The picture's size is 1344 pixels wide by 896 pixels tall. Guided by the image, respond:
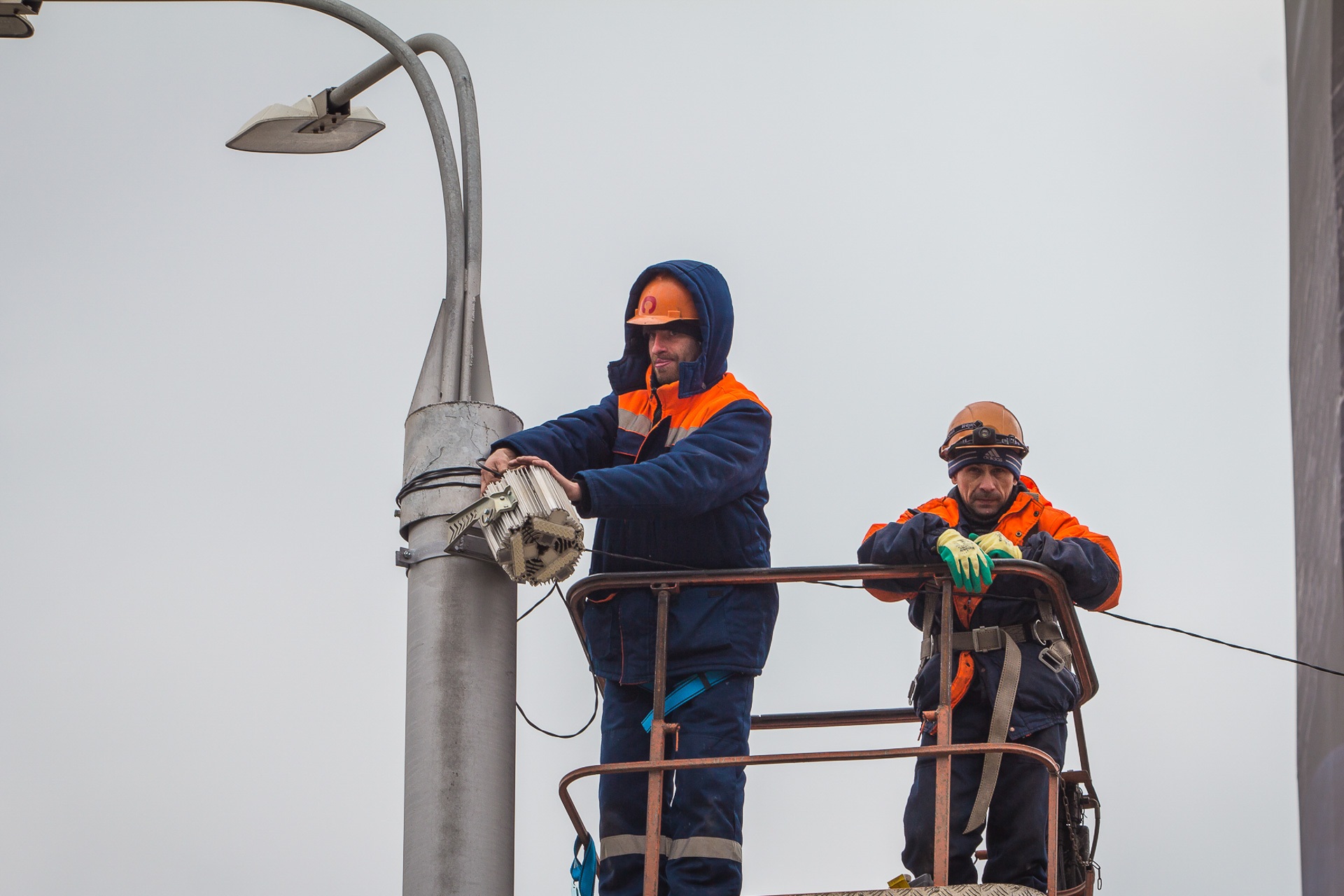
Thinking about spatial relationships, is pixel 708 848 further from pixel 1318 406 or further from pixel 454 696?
pixel 1318 406

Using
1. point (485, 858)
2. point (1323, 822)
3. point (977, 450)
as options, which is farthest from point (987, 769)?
point (1323, 822)

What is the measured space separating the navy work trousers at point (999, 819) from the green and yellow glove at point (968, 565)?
0.79m

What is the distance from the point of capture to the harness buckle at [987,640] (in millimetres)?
6211

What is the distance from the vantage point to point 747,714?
5816 millimetres

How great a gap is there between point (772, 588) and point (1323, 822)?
425 centimetres

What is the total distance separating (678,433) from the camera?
20.3 feet

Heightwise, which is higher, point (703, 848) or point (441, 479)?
point (441, 479)

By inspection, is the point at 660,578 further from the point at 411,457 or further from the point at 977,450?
the point at 977,450

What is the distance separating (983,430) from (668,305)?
4.59ft

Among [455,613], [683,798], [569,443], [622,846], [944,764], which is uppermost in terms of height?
[569,443]

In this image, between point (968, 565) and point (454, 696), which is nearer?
point (454, 696)

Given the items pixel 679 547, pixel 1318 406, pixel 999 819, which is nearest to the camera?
pixel 679 547

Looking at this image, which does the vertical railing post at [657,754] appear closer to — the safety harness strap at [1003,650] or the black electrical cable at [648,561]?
the black electrical cable at [648,561]

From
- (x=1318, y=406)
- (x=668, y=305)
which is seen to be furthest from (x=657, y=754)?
(x=1318, y=406)
